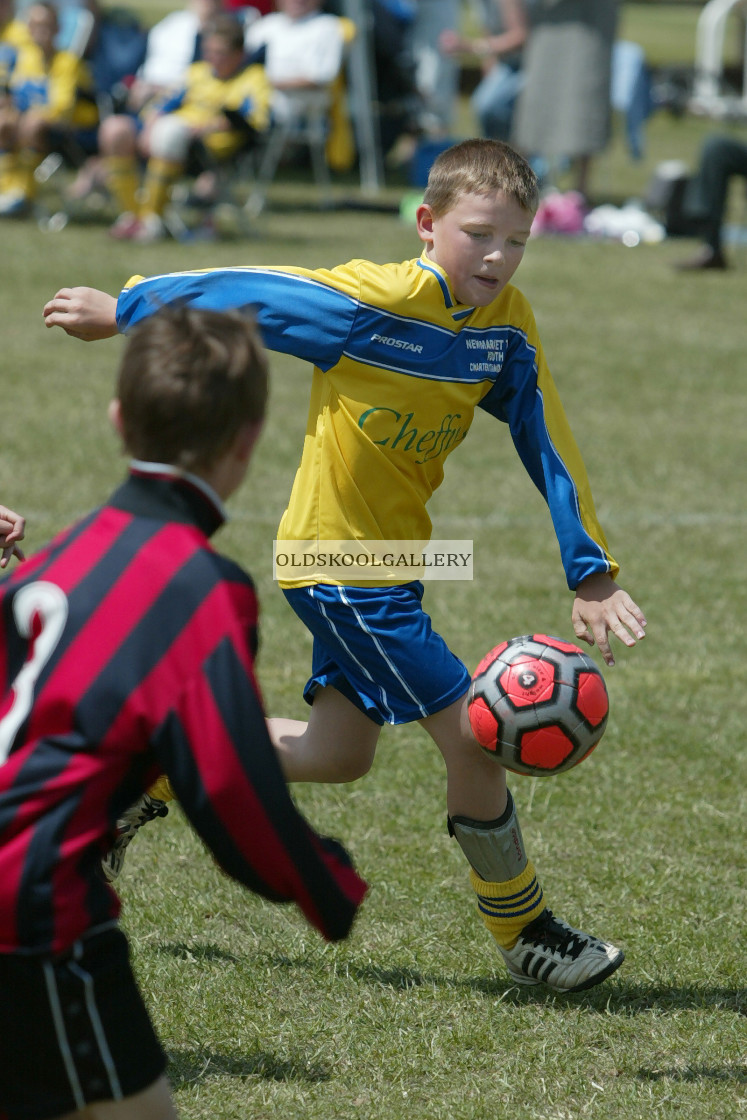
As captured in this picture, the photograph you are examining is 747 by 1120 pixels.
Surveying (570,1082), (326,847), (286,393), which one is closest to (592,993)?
(570,1082)

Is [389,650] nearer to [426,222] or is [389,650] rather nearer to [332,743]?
[332,743]

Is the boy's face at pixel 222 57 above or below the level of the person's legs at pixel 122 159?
above

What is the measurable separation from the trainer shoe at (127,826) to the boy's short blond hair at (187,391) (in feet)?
5.32

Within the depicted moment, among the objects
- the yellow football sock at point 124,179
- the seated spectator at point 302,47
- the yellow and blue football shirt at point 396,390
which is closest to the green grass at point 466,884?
the yellow and blue football shirt at point 396,390

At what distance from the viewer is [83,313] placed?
10.2ft

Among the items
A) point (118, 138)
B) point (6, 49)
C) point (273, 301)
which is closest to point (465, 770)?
point (273, 301)

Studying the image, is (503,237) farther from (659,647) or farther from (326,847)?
(659,647)

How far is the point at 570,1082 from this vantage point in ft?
9.95

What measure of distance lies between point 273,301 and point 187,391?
3.79 feet

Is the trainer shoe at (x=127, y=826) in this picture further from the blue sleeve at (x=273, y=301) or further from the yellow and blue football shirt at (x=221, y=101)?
the yellow and blue football shirt at (x=221, y=101)

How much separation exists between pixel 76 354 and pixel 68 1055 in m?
8.65

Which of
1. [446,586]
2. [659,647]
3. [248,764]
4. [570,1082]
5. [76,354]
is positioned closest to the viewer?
[248,764]

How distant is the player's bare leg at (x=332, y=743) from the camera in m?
3.47

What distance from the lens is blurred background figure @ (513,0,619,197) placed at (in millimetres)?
13844
